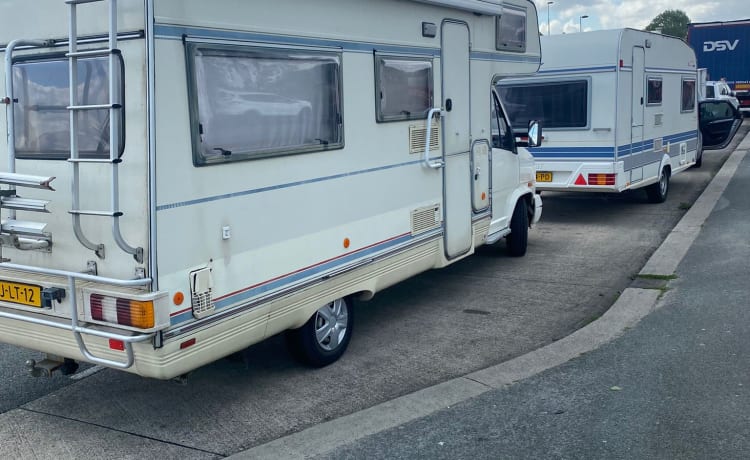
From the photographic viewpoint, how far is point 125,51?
13.0ft

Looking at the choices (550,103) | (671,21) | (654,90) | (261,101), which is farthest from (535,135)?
(671,21)

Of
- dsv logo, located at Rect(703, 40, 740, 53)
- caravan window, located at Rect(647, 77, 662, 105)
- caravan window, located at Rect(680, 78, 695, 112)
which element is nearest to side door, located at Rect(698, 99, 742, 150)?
caravan window, located at Rect(680, 78, 695, 112)

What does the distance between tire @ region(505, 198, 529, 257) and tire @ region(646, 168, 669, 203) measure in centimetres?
457

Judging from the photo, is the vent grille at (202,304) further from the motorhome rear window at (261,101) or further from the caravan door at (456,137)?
the caravan door at (456,137)

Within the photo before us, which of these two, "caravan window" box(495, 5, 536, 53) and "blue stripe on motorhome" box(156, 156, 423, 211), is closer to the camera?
"blue stripe on motorhome" box(156, 156, 423, 211)

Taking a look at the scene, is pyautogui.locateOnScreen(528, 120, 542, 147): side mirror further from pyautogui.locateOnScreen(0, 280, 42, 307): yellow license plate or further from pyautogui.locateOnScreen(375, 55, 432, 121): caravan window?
pyautogui.locateOnScreen(0, 280, 42, 307): yellow license plate

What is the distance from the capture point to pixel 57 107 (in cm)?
439

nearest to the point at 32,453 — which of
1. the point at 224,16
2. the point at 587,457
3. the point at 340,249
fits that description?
the point at 340,249

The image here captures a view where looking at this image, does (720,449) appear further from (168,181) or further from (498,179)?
(498,179)

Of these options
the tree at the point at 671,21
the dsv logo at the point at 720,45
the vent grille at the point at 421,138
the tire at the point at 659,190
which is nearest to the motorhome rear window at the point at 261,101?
the vent grille at the point at 421,138

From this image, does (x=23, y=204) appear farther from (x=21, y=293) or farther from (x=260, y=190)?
(x=260, y=190)

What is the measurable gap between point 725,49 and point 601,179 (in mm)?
19693

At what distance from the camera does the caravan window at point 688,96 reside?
13.5 m

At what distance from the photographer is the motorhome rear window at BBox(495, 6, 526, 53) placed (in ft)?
24.9
